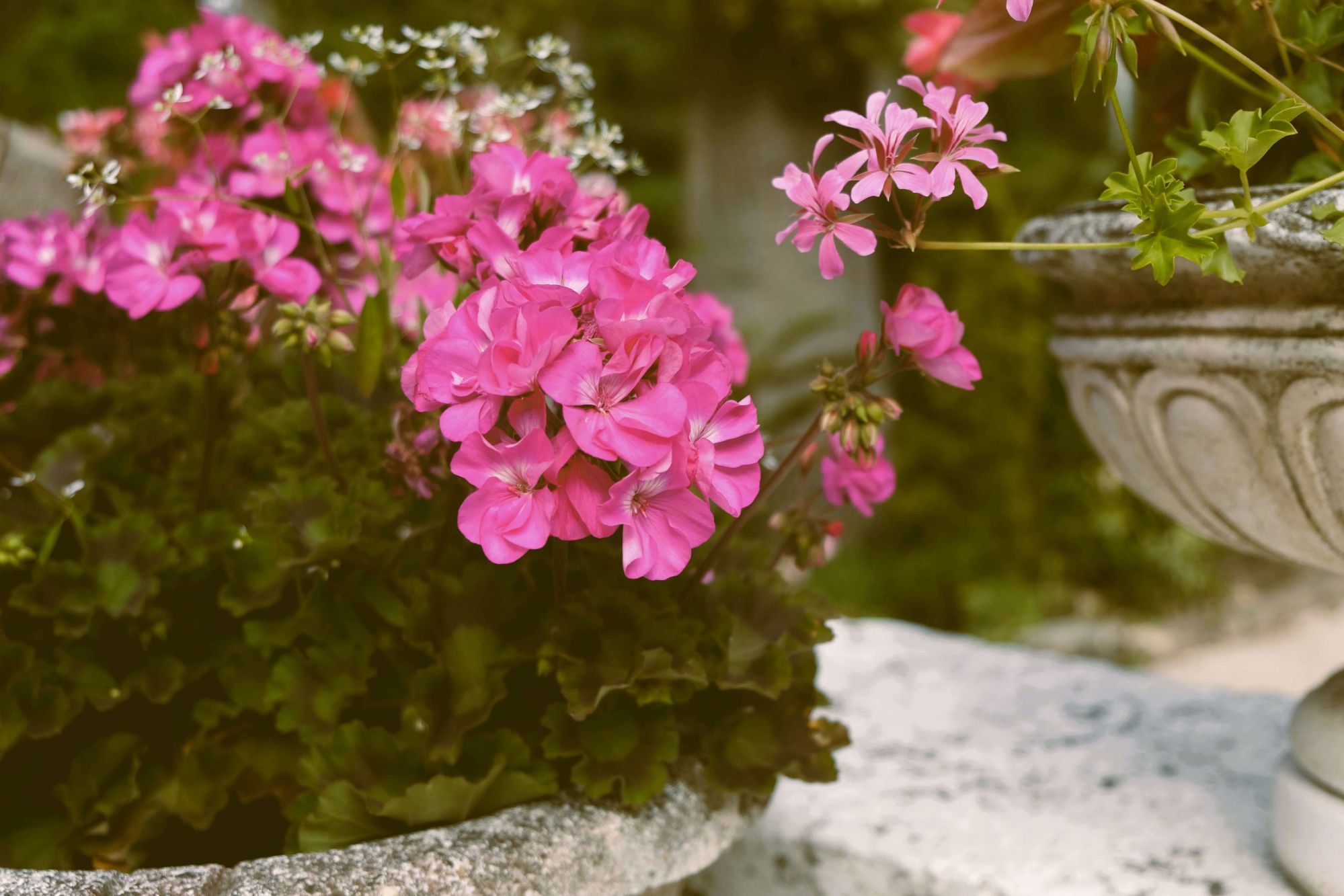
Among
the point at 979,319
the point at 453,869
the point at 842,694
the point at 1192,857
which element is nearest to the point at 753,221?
the point at 979,319

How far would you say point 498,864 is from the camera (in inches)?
32.6

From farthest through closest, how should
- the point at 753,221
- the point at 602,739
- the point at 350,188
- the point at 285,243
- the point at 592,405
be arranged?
1. the point at 753,221
2. the point at 350,188
3. the point at 285,243
4. the point at 602,739
5. the point at 592,405

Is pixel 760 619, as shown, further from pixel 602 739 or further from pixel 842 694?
pixel 842 694

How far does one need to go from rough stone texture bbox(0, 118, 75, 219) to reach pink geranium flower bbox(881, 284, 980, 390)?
1847 mm

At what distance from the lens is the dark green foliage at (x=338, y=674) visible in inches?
35.7

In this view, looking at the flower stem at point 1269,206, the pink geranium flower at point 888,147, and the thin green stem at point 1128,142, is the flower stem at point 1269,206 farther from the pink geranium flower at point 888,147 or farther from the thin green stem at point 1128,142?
the pink geranium flower at point 888,147

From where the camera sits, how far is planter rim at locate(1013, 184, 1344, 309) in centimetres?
86

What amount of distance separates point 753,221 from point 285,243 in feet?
13.8

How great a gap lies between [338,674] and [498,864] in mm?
254

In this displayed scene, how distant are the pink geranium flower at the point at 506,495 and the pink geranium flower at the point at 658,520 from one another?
48mm

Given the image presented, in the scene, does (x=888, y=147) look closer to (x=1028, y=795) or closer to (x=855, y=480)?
(x=855, y=480)

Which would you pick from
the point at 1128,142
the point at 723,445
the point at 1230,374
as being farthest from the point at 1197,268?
the point at 723,445

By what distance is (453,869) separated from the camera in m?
0.81

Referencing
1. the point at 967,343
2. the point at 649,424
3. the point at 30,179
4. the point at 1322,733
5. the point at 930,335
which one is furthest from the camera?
the point at 967,343
